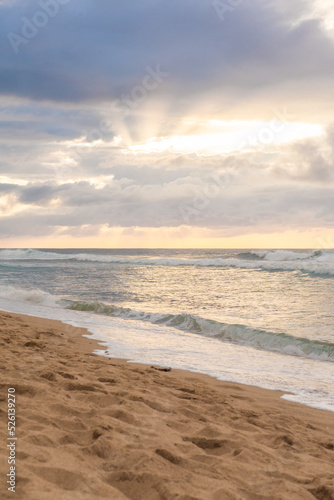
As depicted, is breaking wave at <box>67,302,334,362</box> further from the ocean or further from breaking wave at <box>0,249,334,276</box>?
breaking wave at <box>0,249,334,276</box>

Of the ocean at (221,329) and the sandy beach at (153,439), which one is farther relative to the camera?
the ocean at (221,329)

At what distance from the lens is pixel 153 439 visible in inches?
133

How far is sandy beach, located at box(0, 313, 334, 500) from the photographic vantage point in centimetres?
267

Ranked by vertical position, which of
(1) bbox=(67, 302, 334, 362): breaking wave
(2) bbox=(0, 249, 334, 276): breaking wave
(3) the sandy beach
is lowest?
(1) bbox=(67, 302, 334, 362): breaking wave

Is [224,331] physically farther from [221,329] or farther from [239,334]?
[239,334]

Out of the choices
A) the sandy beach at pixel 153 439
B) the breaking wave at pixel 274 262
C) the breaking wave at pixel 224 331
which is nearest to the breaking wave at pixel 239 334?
the breaking wave at pixel 224 331

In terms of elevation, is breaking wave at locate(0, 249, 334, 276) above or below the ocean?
above

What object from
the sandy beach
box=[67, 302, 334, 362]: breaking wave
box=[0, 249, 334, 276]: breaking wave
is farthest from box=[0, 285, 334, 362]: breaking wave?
box=[0, 249, 334, 276]: breaking wave

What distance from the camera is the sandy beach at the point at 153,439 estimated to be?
267cm

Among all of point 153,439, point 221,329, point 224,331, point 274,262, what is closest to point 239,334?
point 224,331

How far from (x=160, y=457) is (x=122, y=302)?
42.9ft

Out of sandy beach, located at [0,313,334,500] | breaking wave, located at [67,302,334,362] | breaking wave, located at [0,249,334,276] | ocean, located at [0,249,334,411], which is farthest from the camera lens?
breaking wave, located at [0,249,334,276]

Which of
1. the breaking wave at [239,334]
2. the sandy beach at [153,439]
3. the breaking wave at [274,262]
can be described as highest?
the breaking wave at [274,262]

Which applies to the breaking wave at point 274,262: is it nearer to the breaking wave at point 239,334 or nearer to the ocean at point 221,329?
the ocean at point 221,329
